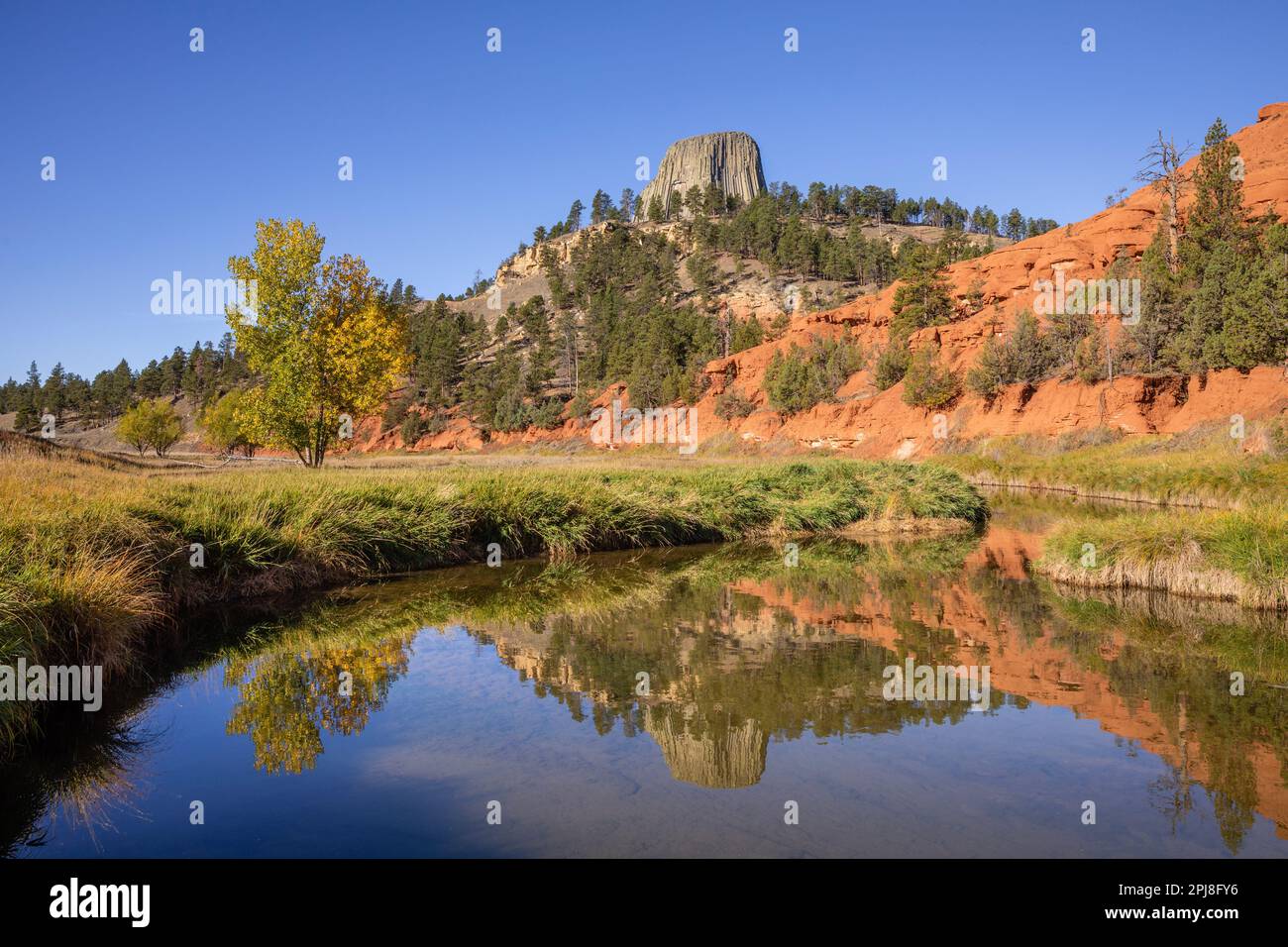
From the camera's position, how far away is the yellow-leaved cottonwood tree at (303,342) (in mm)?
27438

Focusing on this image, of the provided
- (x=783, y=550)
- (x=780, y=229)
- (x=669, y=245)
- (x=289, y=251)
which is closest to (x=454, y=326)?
(x=669, y=245)

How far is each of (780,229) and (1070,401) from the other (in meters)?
63.5

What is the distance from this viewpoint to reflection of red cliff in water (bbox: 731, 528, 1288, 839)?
6605mm

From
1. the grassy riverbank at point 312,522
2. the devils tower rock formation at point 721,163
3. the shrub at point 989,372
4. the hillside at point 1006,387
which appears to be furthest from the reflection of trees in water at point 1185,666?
the devils tower rock formation at point 721,163

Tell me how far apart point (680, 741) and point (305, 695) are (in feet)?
13.9

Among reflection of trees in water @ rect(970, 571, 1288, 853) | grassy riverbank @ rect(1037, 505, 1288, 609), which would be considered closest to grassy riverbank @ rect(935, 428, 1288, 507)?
grassy riverbank @ rect(1037, 505, 1288, 609)

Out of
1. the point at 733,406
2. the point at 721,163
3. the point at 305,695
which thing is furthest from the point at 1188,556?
the point at 721,163

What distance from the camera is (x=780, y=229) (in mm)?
102625

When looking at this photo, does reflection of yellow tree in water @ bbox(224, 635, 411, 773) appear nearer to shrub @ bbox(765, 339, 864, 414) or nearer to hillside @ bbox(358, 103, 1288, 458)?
hillside @ bbox(358, 103, 1288, 458)

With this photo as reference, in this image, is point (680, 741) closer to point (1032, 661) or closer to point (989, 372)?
point (1032, 661)

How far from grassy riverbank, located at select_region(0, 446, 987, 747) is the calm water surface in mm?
1161

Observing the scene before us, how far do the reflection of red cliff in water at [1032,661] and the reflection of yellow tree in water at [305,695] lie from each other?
6.34 metres

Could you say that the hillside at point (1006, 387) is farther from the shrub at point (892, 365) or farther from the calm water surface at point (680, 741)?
the calm water surface at point (680, 741)
